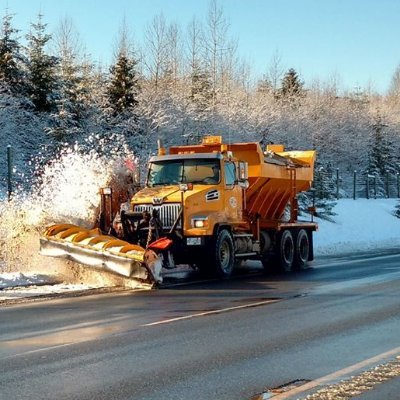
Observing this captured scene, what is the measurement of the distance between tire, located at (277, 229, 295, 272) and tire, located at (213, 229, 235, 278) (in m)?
2.85

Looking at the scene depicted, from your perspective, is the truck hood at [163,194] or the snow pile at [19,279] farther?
the truck hood at [163,194]

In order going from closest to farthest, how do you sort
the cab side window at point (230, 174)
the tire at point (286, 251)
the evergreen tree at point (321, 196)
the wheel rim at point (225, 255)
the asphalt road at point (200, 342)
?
1. the asphalt road at point (200, 342)
2. the wheel rim at point (225, 255)
3. the cab side window at point (230, 174)
4. the tire at point (286, 251)
5. the evergreen tree at point (321, 196)

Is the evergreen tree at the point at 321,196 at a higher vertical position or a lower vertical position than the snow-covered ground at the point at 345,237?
higher

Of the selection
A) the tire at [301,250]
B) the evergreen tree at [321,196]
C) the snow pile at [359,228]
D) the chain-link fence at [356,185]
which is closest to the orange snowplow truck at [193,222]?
the tire at [301,250]

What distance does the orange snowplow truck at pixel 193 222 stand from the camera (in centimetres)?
1545

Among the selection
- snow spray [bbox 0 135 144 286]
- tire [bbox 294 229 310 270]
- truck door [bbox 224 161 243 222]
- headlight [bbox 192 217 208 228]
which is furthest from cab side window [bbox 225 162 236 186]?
tire [bbox 294 229 310 270]

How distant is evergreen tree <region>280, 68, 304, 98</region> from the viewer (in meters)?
62.1

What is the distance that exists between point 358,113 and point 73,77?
105 ft

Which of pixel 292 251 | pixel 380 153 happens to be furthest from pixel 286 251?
pixel 380 153

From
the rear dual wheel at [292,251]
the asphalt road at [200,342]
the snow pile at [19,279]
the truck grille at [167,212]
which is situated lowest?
the asphalt road at [200,342]

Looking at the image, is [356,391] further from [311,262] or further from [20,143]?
[20,143]

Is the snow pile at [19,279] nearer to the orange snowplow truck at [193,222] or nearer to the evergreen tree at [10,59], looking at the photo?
the orange snowplow truck at [193,222]

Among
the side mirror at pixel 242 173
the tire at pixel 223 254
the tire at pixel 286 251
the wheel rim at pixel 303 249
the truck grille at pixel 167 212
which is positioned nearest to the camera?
the truck grille at pixel 167 212

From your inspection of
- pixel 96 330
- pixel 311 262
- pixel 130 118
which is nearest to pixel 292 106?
pixel 130 118
